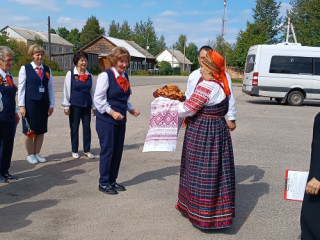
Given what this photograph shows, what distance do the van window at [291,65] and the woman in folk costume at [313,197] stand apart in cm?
1504

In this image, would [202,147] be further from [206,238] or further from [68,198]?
[68,198]

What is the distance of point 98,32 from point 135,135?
298 ft

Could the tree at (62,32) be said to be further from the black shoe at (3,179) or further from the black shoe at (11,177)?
the black shoe at (3,179)

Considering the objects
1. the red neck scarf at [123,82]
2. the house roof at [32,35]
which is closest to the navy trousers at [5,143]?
the red neck scarf at [123,82]

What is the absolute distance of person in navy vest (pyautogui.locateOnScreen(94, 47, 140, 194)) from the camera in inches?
186

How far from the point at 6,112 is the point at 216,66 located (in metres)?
3.06

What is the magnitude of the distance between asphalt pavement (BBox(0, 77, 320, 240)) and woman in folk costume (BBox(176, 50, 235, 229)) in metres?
0.25

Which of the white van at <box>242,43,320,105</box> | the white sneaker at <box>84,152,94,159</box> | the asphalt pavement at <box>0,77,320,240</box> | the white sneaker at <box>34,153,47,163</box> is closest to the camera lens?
the asphalt pavement at <box>0,77,320,240</box>

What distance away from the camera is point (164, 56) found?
101875 mm

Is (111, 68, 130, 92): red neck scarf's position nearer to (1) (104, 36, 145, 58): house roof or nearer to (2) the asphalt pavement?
(2) the asphalt pavement

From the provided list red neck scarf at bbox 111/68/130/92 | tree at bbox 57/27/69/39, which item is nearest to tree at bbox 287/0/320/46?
red neck scarf at bbox 111/68/130/92

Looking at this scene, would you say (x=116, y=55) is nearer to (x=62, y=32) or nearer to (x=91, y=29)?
(x=91, y=29)

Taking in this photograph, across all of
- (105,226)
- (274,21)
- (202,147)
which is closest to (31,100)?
(105,226)

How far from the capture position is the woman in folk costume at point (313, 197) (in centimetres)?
267
